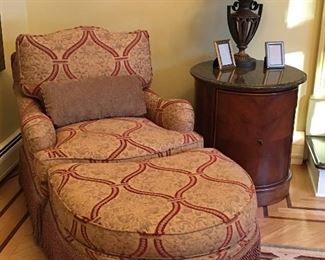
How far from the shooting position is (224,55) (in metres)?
2.51

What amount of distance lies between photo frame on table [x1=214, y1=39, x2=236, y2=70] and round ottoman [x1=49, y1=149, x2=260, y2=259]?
845 mm

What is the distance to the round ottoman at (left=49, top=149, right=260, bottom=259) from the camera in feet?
4.76

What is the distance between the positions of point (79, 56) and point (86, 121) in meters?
0.35

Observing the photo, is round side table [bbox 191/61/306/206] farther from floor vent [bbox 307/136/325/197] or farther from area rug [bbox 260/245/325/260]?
area rug [bbox 260/245/325/260]

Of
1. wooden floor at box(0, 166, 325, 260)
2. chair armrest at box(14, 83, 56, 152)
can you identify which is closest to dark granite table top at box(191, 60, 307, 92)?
wooden floor at box(0, 166, 325, 260)

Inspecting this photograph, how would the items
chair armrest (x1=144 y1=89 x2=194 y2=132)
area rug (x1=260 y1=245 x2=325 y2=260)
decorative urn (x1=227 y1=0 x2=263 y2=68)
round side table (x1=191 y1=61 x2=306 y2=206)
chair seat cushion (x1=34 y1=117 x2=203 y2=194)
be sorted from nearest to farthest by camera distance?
chair seat cushion (x1=34 y1=117 x2=203 y2=194) < area rug (x1=260 y1=245 x2=325 y2=260) < chair armrest (x1=144 y1=89 x2=194 y2=132) < round side table (x1=191 y1=61 x2=306 y2=206) < decorative urn (x1=227 y1=0 x2=263 y2=68)

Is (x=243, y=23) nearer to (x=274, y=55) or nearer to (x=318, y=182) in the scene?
(x=274, y=55)

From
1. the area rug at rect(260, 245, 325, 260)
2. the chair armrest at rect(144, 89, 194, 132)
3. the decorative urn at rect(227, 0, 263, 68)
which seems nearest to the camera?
the area rug at rect(260, 245, 325, 260)

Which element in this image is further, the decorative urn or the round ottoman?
the decorative urn

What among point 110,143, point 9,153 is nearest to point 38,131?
point 110,143

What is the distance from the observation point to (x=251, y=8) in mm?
2512

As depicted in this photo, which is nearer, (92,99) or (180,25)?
(92,99)

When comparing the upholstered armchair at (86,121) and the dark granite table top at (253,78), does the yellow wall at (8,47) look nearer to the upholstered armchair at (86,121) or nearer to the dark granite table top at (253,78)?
the upholstered armchair at (86,121)

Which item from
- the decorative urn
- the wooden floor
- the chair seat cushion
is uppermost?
the decorative urn
